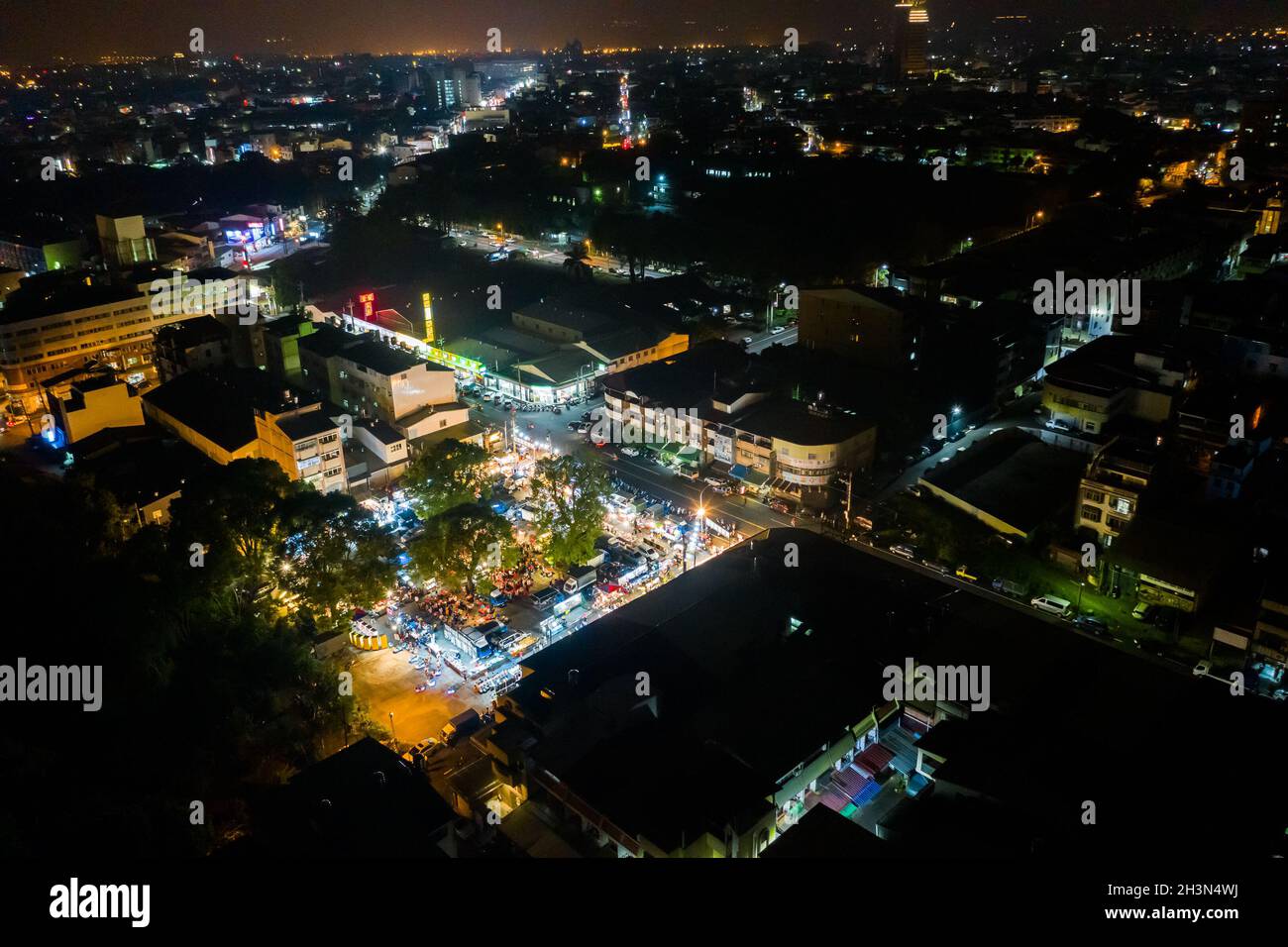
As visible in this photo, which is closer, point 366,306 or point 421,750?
point 421,750

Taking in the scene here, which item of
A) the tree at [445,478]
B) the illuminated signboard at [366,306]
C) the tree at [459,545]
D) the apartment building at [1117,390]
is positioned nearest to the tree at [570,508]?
the tree at [459,545]

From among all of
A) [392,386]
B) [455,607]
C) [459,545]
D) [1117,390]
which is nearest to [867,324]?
[1117,390]

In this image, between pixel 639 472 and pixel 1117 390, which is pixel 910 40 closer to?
pixel 1117 390

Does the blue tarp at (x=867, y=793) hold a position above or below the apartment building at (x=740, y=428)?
below

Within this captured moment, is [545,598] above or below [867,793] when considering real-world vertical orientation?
above

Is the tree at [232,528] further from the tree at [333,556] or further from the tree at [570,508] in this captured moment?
the tree at [570,508]

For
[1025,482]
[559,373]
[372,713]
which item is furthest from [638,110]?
[372,713]
